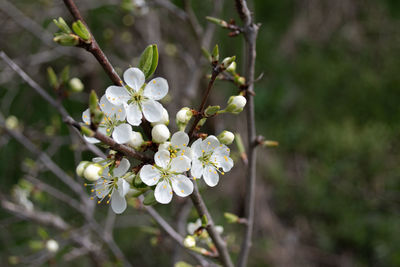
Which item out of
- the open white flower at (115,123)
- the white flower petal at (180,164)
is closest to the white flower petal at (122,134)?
the open white flower at (115,123)

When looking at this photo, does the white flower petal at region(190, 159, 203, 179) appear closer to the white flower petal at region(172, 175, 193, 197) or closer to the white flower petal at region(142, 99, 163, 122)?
the white flower petal at region(172, 175, 193, 197)

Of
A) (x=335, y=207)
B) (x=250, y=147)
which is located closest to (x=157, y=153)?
(x=250, y=147)

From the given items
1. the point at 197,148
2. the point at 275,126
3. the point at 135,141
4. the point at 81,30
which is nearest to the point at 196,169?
the point at 197,148

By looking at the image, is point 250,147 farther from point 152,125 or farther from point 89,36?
point 89,36

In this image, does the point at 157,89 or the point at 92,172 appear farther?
the point at 157,89

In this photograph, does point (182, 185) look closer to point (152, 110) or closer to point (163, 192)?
point (163, 192)

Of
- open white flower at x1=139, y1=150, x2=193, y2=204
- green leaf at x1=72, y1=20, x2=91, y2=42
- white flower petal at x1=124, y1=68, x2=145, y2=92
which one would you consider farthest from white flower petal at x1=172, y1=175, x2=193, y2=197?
green leaf at x1=72, y1=20, x2=91, y2=42
